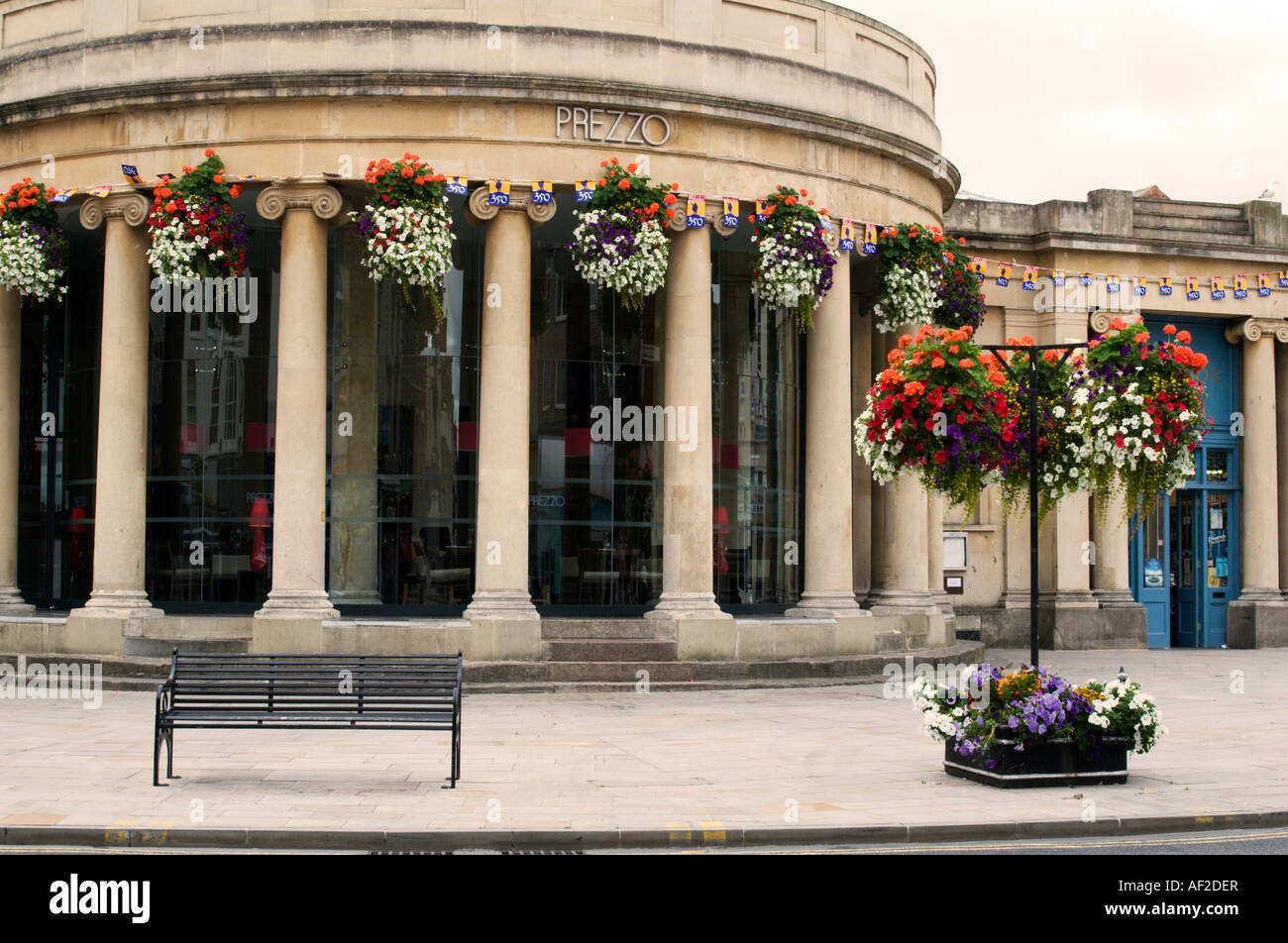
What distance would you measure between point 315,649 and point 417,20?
9307mm

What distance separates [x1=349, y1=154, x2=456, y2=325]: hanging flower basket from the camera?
68.4 ft

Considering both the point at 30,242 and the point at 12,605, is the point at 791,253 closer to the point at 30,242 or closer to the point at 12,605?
the point at 30,242

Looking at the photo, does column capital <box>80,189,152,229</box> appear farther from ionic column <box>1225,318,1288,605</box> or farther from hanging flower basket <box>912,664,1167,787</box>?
ionic column <box>1225,318,1288,605</box>

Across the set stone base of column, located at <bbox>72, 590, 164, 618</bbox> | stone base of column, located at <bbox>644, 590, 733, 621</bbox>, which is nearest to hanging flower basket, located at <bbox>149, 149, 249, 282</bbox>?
stone base of column, located at <bbox>72, 590, 164, 618</bbox>

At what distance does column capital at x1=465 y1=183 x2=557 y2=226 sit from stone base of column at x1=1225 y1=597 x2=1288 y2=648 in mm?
18766

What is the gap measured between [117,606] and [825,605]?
1085 centimetres

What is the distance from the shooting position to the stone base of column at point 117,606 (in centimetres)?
2169

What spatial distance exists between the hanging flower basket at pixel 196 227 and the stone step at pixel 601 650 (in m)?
7.33

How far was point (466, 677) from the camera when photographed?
20578 millimetres

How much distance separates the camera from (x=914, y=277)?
80.3 ft

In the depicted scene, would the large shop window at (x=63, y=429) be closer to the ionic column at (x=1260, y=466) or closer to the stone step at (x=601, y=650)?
the stone step at (x=601, y=650)
